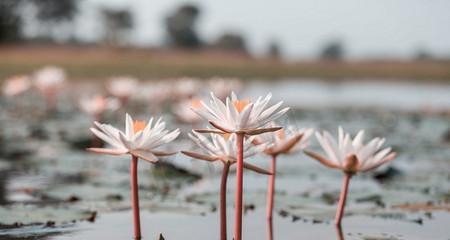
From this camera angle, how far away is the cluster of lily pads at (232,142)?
2.67m

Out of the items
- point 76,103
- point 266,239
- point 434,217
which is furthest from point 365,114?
point 266,239

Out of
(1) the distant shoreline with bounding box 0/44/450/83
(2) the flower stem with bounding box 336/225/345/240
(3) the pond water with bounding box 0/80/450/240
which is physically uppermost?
(1) the distant shoreline with bounding box 0/44/450/83

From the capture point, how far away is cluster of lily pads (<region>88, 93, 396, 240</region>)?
267 centimetres

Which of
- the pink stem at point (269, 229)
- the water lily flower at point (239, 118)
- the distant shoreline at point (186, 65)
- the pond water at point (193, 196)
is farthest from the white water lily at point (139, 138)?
the distant shoreline at point (186, 65)

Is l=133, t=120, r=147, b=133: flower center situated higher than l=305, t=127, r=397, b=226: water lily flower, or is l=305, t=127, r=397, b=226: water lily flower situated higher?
l=133, t=120, r=147, b=133: flower center

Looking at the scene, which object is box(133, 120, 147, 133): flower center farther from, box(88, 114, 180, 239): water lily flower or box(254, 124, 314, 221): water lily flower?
box(254, 124, 314, 221): water lily flower

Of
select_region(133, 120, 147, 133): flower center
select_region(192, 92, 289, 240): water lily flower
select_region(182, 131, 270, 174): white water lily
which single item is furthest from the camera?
select_region(133, 120, 147, 133): flower center

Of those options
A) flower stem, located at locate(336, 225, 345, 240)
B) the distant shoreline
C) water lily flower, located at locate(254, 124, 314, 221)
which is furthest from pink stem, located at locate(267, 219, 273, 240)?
the distant shoreline

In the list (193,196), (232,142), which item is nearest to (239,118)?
(232,142)

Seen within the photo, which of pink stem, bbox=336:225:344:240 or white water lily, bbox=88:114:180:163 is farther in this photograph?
pink stem, bbox=336:225:344:240

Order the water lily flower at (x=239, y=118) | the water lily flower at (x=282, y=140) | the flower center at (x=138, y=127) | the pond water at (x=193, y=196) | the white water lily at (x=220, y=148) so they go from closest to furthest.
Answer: the water lily flower at (x=239, y=118) < the white water lily at (x=220, y=148) < the flower center at (x=138, y=127) < the water lily flower at (x=282, y=140) < the pond water at (x=193, y=196)

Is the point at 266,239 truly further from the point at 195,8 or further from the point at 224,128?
the point at 195,8

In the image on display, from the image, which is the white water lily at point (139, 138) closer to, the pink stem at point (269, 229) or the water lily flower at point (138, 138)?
the water lily flower at point (138, 138)

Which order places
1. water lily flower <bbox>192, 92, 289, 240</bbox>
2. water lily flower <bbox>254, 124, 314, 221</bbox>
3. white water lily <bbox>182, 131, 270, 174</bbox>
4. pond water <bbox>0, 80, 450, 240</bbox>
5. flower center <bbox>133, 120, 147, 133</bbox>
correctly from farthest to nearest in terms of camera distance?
pond water <bbox>0, 80, 450, 240</bbox>
water lily flower <bbox>254, 124, 314, 221</bbox>
flower center <bbox>133, 120, 147, 133</bbox>
white water lily <bbox>182, 131, 270, 174</bbox>
water lily flower <bbox>192, 92, 289, 240</bbox>
